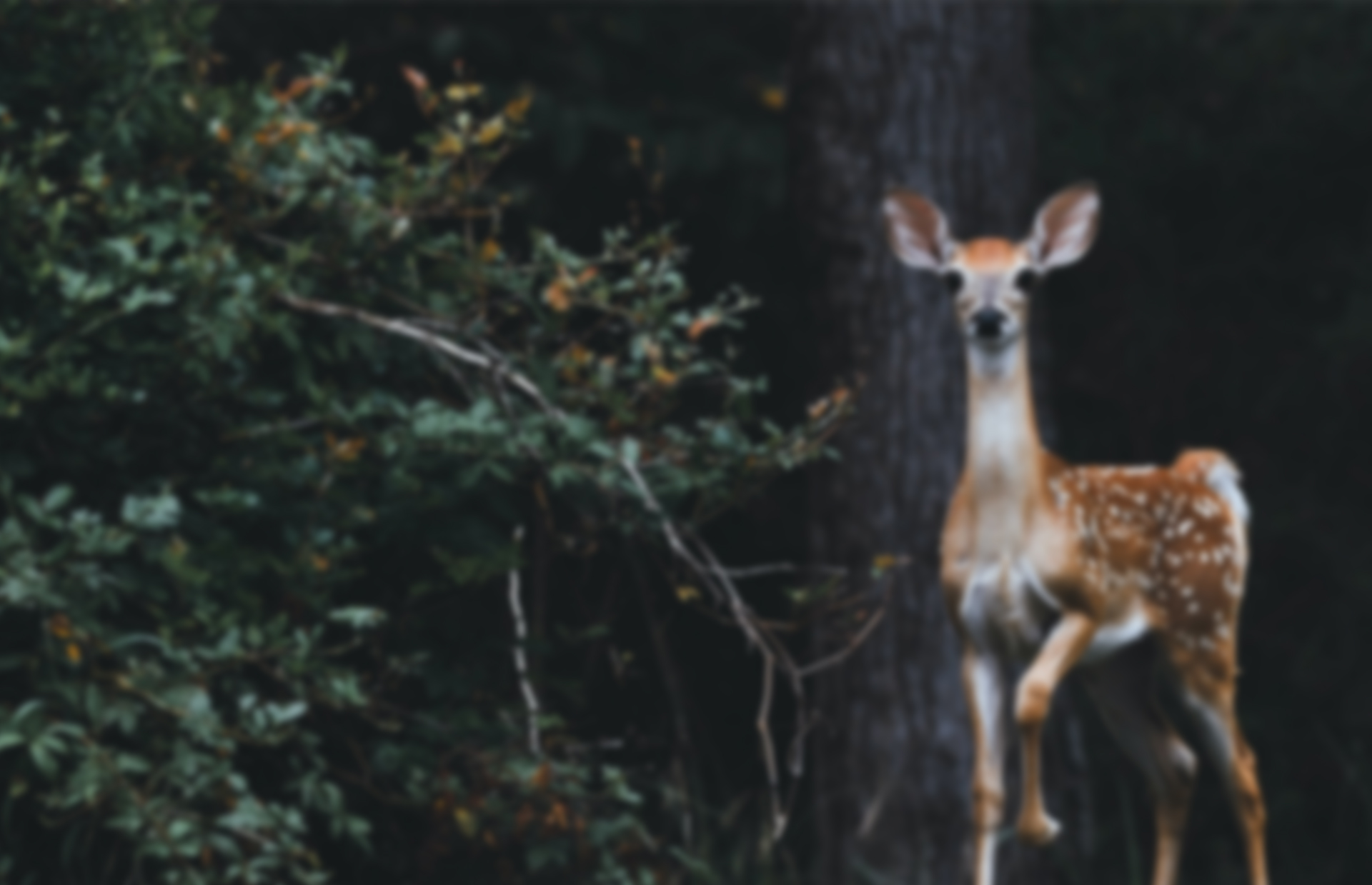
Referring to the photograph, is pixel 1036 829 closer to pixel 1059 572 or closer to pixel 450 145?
pixel 1059 572

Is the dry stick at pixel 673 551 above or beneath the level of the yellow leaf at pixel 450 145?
beneath

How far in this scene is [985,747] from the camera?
314cm

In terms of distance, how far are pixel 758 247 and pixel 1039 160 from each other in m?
0.97

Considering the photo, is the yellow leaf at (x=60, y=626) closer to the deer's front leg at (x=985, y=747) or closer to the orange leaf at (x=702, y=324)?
the orange leaf at (x=702, y=324)

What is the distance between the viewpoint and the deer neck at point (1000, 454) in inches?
123

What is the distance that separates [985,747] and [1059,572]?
11.6 inches

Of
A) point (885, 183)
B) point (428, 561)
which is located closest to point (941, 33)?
point (885, 183)

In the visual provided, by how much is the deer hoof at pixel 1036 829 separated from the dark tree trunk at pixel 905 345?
166 cm

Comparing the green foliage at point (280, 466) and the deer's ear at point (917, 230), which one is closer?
the deer's ear at point (917, 230)

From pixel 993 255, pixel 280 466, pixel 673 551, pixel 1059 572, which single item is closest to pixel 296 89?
pixel 280 466

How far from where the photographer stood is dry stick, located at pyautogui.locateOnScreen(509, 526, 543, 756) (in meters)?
3.88

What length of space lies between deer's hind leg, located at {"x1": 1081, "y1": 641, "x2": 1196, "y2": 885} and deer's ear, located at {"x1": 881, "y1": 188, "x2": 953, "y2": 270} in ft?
2.43

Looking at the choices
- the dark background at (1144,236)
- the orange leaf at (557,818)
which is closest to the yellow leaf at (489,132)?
the orange leaf at (557,818)

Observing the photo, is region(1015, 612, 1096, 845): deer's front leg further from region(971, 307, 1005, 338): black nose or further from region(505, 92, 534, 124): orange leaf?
region(505, 92, 534, 124): orange leaf
